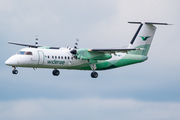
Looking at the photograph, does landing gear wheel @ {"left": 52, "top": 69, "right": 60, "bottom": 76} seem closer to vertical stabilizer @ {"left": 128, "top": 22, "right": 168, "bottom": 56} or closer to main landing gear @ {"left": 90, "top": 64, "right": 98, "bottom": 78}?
main landing gear @ {"left": 90, "top": 64, "right": 98, "bottom": 78}

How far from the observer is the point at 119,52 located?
35250 millimetres

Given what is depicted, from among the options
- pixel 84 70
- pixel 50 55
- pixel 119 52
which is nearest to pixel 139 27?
pixel 119 52

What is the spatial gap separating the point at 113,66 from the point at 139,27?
14.0 feet

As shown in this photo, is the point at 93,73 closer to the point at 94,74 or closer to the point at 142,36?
the point at 94,74

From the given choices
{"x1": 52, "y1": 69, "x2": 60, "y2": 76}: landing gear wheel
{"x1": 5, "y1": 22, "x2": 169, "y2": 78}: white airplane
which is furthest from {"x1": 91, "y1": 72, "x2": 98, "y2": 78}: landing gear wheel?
{"x1": 52, "y1": 69, "x2": 60, "y2": 76}: landing gear wheel

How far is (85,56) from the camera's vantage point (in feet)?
115

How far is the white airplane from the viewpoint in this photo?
3253 centimetres

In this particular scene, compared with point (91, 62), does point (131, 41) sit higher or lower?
higher

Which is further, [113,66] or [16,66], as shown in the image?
[113,66]

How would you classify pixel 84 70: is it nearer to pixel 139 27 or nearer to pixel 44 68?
pixel 44 68

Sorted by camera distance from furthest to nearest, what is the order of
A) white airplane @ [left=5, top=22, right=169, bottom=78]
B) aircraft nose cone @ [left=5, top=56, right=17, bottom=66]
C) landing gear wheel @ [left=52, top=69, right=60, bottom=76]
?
landing gear wheel @ [left=52, top=69, right=60, bottom=76] → white airplane @ [left=5, top=22, right=169, bottom=78] → aircraft nose cone @ [left=5, top=56, right=17, bottom=66]

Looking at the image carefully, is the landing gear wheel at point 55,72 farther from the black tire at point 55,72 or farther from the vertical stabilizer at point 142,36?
the vertical stabilizer at point 142,36

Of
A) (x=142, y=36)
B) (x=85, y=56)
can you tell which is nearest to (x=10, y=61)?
(x=85, y=56)

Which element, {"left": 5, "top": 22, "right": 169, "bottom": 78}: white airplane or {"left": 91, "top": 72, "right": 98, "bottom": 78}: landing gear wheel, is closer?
{"left": 5, "top": 22, "right": 169, "bottom": 78}: white airplane
